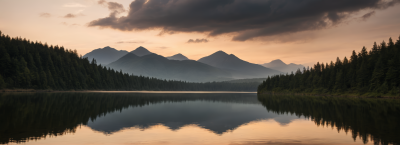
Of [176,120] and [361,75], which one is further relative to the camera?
[361,75]

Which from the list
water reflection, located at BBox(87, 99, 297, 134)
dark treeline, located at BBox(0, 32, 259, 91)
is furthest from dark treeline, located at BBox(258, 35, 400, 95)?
dark treeline, located at BBox(0, 32, 259, 91)

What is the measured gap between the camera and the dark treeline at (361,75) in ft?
266

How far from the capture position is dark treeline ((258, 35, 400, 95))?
81.2 metres

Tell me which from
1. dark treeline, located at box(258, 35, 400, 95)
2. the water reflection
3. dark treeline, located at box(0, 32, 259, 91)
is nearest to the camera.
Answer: the water reflection

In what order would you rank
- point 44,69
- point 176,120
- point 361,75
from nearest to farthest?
point 176,120 < point 361,75 < point 44,69

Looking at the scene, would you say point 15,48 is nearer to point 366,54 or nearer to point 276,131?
point 276,131

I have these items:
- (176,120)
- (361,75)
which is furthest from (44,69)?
(361,75)

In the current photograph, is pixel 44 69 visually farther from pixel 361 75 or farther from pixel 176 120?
pixel 361 75

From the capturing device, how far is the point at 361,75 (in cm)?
9538

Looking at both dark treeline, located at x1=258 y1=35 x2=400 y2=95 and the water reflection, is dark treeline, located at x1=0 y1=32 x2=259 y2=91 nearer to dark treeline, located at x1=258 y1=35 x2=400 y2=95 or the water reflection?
the water reflection

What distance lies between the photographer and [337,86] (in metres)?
110

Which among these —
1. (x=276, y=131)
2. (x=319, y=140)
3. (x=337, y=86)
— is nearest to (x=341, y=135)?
(x=319, y=140)

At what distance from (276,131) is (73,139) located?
15502mm

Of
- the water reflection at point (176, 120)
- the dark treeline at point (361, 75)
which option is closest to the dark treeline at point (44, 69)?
the water reflection at point (176, 120)
